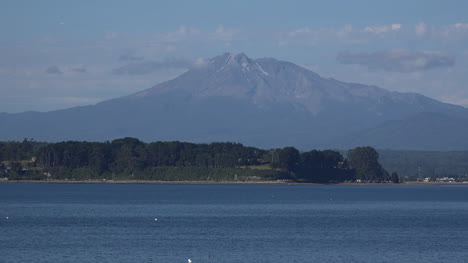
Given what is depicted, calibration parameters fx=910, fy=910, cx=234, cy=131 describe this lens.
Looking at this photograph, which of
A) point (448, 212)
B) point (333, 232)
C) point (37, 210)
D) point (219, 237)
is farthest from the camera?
point (448, 212)

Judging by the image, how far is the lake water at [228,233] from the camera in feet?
192

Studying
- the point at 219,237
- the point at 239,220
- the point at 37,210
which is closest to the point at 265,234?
the point at 219,237

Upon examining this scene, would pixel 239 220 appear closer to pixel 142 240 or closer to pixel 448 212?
pixel 142 240

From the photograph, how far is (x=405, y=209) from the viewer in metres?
110

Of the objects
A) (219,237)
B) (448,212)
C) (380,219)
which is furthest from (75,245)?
(448,212)

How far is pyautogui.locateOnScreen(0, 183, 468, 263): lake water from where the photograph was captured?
5838cm

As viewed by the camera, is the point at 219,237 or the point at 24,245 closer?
the point at 24,245

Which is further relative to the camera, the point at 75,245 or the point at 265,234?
the point at 265,234

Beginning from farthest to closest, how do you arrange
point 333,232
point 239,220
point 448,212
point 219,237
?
point 448,212, point 239,220, point 333,232, point 219,237

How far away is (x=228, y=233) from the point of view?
7256 centimetres

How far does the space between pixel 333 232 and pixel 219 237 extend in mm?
10834

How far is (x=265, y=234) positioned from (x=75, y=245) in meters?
16.1

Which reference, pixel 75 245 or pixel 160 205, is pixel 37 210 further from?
pixel 75 245

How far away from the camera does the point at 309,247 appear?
6328cm
